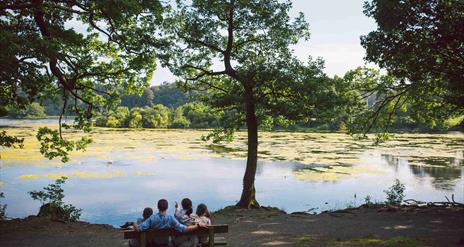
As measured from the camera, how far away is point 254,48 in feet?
56.2

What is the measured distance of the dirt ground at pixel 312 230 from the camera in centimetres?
917

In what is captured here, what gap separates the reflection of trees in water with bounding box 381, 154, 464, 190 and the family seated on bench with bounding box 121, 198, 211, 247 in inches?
865

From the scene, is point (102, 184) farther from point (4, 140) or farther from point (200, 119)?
point (200, 119)

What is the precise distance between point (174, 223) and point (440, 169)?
2980 cm

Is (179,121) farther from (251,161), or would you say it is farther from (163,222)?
(163,222)

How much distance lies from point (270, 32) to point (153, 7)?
575 cm

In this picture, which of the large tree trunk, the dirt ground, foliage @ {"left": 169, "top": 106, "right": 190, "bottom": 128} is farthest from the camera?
foliage @ {"left": 169, "top": 106, "right": 190, "bottom": 128}

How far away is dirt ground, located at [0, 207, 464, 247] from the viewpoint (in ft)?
30.1

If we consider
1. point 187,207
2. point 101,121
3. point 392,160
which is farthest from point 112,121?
point 187,207

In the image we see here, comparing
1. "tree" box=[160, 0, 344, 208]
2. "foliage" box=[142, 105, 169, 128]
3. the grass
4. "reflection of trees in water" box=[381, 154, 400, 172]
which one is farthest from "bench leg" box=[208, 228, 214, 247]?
"foliage" box=[142, 105, 169, 128]

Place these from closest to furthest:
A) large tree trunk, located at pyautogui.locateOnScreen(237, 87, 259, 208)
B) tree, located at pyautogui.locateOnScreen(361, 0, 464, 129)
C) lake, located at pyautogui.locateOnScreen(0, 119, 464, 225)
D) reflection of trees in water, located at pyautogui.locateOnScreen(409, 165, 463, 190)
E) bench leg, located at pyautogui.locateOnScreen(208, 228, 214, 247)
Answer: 1. bench leg, located at pyautogui.locateOnScreen(208, 228, 214, 247)
2. tree, located at pyautogui.locateOnScreen(361, 0, 464, 129)
3. large tree trunk, located at pyautogui.locateOnScreen(237, 87, 259, 208)
4. lake, located at pyautogui.locateOnScreen(0, 119, 464, 225)
5. reflection of trees in water, located at pyautogui.locateOnScreen(409, 165, 463, 190)

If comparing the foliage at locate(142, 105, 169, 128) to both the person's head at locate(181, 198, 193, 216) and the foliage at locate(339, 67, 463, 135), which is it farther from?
the person's head at locate(181, 198, 193, 216)

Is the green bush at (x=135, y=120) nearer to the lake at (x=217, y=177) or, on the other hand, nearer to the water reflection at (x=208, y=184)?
the lake at (x=217, y=177)

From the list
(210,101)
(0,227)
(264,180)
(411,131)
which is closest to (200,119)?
(411,131)
